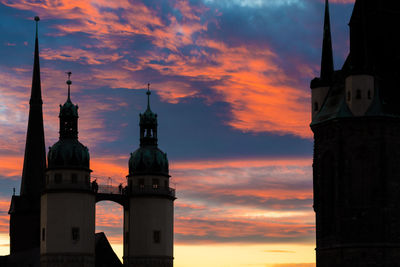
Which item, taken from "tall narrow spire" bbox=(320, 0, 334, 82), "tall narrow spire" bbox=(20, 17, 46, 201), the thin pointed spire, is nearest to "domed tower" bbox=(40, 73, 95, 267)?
"tall narrow spire" bbox=(20, 17, 46, 201)

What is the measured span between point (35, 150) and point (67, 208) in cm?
3023

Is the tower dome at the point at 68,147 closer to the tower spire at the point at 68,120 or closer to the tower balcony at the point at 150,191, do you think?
the tower spire at the point at 68,120

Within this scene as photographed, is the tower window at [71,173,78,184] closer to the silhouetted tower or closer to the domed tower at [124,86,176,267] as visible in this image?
the domed tower at [124,86,176,267]

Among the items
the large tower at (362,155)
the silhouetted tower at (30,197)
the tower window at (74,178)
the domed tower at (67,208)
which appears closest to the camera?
the large tower at (362,155)

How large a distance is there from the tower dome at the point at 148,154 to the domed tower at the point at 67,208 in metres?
12.1

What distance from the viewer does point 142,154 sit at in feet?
483

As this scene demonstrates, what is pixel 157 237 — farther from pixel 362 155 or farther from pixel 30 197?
pixel 362 155

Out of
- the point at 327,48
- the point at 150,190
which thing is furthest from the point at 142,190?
the point at 327,48

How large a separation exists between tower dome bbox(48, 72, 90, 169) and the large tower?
40.9 m

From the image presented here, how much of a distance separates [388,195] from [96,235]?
186 feet

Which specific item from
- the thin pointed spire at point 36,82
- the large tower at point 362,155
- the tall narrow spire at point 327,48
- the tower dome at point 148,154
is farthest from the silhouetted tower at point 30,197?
the large tower at point 362,155

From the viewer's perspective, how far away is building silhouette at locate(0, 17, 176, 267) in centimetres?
13225

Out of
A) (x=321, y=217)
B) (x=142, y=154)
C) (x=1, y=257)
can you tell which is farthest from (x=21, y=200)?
(x=321, y=217)

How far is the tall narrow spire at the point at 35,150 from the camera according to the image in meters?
158
